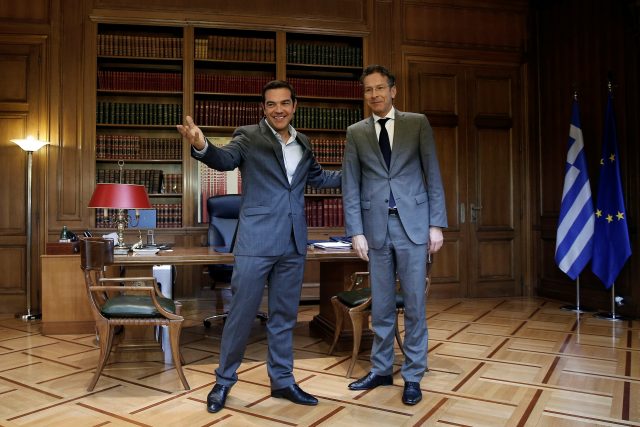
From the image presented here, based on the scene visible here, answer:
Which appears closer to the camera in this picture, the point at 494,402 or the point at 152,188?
the point at 494,402

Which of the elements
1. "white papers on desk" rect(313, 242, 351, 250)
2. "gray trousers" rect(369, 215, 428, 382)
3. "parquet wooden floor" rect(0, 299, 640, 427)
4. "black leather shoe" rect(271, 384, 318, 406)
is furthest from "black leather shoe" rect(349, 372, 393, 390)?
"white papers on desk" rect(313, 242, 351, 250)

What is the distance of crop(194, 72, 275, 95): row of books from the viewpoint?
5.22 meters

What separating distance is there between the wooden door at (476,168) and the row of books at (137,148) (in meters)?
2.50

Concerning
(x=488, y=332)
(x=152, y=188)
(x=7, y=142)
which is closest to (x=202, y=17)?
(x=152, y=188)

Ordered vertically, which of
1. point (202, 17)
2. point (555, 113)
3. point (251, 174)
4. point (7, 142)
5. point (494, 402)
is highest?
point (202, 17)

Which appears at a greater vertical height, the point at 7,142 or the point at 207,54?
the point at 207,54

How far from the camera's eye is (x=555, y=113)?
5.43 metres

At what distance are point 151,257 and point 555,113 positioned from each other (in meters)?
4.41

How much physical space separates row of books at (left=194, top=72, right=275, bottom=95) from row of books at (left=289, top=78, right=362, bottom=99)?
0.39 metres

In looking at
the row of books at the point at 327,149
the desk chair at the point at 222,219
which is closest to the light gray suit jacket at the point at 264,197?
the desk chair at the point at 222,219

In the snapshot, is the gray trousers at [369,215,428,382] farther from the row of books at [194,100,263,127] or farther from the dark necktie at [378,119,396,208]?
the row of books at [194,100,263,127]

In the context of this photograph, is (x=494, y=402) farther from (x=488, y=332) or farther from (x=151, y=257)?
(x=151, y=257)

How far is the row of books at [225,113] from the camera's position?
17.1ft

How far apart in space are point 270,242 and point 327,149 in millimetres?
3279
